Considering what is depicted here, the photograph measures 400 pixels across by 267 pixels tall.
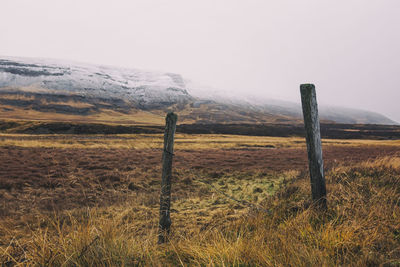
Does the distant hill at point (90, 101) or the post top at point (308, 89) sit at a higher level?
the distant hill at point (90, 101)

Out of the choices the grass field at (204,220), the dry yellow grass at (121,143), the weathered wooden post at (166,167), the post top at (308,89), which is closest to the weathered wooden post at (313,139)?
the post top at (308,89)

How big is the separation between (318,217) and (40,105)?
511ft

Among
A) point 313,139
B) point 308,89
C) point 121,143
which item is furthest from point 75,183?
point 121,143

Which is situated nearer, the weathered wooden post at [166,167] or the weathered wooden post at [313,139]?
the weathered wooden post at [313,139]

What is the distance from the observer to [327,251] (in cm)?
220

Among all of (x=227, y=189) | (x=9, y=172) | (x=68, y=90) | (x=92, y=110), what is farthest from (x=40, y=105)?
(x=227, y=189)

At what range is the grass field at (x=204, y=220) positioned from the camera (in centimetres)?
214

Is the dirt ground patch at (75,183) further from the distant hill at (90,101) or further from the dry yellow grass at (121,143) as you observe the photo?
the distant hill at (90,101)

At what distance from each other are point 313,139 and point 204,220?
13.0 feet

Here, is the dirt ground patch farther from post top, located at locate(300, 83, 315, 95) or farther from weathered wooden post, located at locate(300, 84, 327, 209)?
post top, located at locate(300, 83, 315, 95)

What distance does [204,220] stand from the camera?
598cm

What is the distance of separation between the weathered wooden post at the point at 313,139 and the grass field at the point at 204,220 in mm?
353

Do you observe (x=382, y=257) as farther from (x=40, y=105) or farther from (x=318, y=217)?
(x=40, y=105)

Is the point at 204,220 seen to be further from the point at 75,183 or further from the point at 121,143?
the point at 121,143
